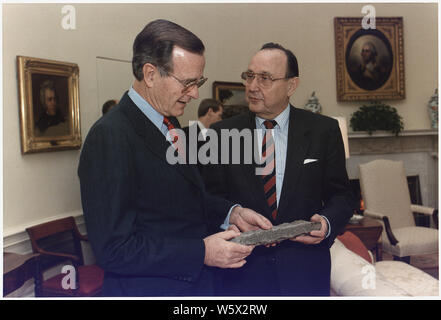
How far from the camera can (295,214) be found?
1.95m

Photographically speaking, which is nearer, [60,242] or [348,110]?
[60,242]

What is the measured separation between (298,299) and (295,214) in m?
0.38

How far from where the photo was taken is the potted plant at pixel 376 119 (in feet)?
20.9

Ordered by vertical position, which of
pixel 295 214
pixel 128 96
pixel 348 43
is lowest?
pixel 295 214

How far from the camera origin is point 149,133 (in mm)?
1418

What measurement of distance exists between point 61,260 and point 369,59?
195 inches

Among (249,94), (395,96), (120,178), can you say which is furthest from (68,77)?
(395,96)

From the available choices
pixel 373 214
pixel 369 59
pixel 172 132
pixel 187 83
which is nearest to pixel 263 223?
pixel 172 132

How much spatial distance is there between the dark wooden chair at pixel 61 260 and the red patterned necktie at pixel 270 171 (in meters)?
1.86

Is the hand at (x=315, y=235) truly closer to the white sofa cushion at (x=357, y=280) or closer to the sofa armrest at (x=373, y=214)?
the white sofa cushion at (x=357, y=280)

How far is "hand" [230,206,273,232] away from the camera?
170cm

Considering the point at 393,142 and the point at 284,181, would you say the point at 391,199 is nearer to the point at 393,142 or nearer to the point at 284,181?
the point at 393,142
